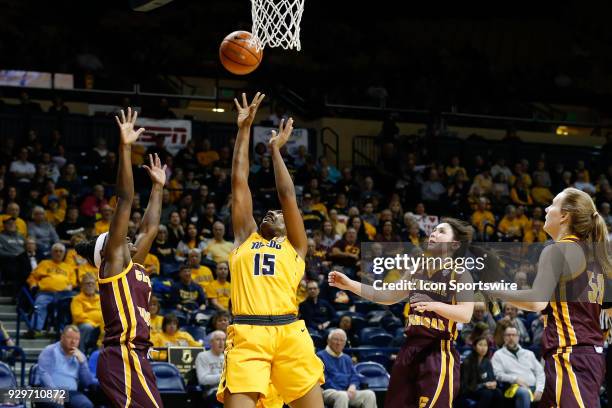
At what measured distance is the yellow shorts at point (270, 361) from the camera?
609 cm

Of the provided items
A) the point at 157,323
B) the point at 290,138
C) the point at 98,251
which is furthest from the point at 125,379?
the point at 290,138

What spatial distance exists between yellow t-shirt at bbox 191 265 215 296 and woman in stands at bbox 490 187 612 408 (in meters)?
8.60

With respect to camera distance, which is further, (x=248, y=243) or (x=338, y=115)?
(x=338, y=115)

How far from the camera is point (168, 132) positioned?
19.3 metres

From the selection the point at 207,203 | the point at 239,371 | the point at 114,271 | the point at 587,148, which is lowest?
the point at 239,371

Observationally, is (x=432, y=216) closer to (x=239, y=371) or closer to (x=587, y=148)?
(x=587, y=148)

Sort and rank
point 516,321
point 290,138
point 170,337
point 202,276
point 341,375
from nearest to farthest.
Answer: point 341,375, point 170,337, point 516,321, point 202,276, point 290,138

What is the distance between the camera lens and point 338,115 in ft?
72.9

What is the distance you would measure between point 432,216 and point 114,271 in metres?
12.0

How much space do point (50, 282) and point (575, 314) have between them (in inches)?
346

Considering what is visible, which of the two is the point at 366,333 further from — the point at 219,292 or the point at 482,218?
the point at 482,218

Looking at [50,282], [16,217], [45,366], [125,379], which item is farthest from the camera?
[16,217]

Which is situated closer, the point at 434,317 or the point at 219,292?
the point at 434,317

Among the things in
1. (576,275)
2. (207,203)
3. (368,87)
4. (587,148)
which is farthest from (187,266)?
(587,148)
